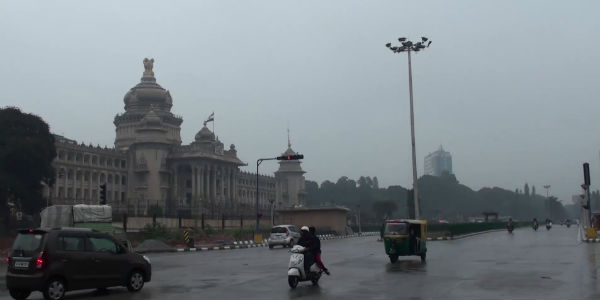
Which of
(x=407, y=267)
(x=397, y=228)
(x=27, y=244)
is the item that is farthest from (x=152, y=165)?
(x=27, y=244)

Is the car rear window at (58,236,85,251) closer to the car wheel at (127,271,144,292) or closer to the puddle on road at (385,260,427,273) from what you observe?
the car wheel at (127,271,144,292)

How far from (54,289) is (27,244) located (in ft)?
3.88

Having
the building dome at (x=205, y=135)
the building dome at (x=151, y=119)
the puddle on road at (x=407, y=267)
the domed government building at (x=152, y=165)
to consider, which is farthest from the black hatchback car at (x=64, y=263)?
the building dome at (x=205, y=135)

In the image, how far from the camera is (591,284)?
48.6 ft

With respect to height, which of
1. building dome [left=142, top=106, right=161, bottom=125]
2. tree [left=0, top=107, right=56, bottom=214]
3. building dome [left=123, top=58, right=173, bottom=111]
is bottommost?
tree [left=0, top=107, right=56, bottom=214]

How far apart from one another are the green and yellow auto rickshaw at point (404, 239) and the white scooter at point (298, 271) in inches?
297

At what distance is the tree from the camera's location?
53.1m

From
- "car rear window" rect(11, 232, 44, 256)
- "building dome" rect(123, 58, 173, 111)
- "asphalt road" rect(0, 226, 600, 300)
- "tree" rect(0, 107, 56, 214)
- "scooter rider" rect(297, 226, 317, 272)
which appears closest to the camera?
"car rear window" rect(11, 232, 44, 256)

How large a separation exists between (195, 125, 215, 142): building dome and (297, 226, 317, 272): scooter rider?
92939 millimetres

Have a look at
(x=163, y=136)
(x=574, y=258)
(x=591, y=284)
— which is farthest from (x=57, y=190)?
(x=591, y=284)

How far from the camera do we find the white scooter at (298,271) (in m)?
15.0

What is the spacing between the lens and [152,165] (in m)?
101

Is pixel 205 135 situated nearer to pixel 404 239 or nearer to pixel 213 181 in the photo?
pixel 213 181

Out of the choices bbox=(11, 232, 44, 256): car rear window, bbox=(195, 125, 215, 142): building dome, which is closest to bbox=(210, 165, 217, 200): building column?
bbox=(195, 125, 215, 142): building dome
